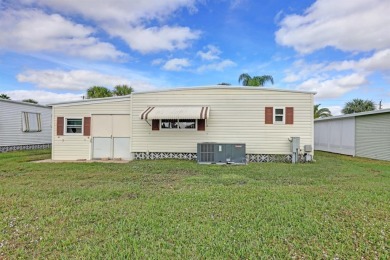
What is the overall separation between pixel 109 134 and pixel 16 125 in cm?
838

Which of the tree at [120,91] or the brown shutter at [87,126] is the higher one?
the tree at [120,91]

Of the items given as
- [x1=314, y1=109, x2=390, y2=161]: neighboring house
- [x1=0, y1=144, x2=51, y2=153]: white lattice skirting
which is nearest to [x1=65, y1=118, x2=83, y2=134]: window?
[x1=0, y1=144, x2=51, y2=153]: white lattice skirting

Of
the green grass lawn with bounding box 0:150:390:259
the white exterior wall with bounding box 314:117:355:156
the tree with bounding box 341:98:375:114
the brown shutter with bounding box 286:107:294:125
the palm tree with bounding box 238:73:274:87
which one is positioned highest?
the palm tree with bounding box 238:73:274:87

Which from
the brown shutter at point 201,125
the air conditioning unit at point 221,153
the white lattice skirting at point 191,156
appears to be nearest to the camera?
the air conditioning unit at point 221,153

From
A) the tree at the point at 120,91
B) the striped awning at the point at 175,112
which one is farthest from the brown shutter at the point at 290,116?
the tree at the point at 120,91

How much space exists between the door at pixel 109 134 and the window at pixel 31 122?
7741mm

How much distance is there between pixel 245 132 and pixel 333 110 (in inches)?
886

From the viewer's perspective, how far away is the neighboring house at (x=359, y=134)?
547 inches

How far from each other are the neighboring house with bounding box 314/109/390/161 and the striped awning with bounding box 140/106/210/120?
1007cm

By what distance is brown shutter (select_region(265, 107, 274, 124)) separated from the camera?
12.4 meters

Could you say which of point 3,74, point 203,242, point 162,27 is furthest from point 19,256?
point 3,74

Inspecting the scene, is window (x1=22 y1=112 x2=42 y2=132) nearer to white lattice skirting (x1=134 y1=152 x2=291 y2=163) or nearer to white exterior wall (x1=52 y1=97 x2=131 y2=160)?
white exterior wall (x1=52 y1=97 x2=131 y2=160)

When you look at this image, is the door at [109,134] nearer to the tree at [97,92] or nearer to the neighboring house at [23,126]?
the neighboring house at [23,126]

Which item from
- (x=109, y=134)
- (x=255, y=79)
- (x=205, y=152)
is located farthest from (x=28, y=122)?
(x=255, y=79)
